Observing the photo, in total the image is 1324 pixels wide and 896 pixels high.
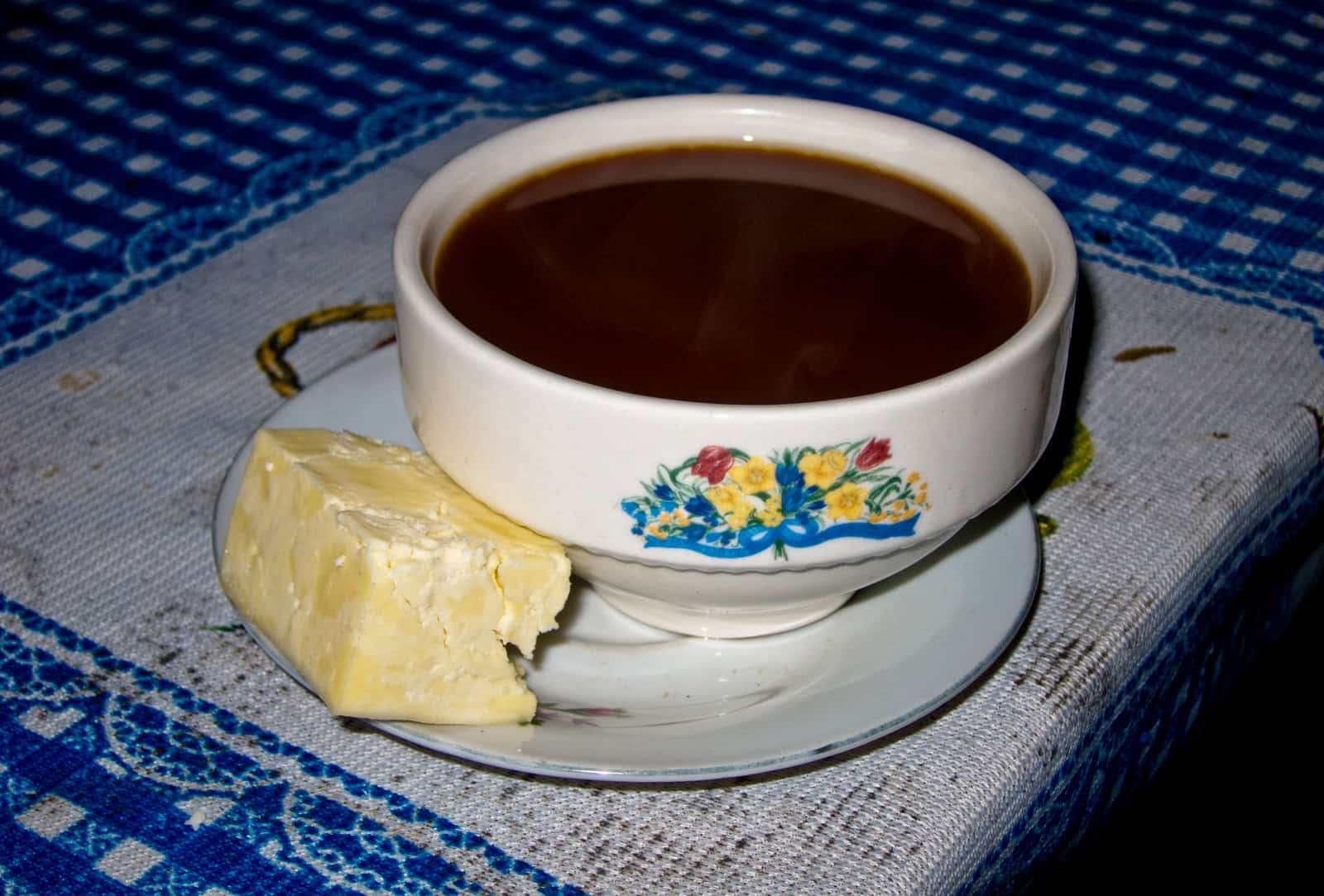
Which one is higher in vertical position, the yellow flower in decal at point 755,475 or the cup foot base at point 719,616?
the yellow flower in decal at point 755,475

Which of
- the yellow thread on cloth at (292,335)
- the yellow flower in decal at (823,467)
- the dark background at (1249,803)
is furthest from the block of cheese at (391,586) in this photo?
the dark background at (1249,803)

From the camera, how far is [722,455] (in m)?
0.57

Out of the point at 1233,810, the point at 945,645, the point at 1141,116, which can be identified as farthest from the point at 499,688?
the point at 1141,116

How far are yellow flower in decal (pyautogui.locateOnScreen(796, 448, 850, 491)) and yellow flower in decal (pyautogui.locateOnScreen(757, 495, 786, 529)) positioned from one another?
16mm

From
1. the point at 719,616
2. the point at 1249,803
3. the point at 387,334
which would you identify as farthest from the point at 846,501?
the point at 1249,803

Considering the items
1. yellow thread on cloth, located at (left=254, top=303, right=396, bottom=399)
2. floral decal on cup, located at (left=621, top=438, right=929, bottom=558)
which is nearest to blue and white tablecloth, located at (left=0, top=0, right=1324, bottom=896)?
yellow thread on cloth, located at (left=254, top=303, right=396, bottom=399)

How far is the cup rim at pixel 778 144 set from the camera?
570mm

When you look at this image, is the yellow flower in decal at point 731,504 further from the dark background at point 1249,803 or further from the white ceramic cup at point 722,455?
the dark background at point 1249,803

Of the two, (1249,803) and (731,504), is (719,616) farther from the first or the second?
(1249,803)

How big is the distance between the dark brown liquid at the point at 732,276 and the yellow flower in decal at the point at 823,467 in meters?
0.05

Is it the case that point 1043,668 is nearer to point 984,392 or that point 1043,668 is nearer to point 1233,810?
point 984,392

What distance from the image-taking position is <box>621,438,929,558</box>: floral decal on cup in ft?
1.90

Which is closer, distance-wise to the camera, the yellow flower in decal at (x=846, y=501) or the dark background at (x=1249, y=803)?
the yellow flower in decal at (x=846, y=501)

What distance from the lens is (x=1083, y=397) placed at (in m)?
0.91
